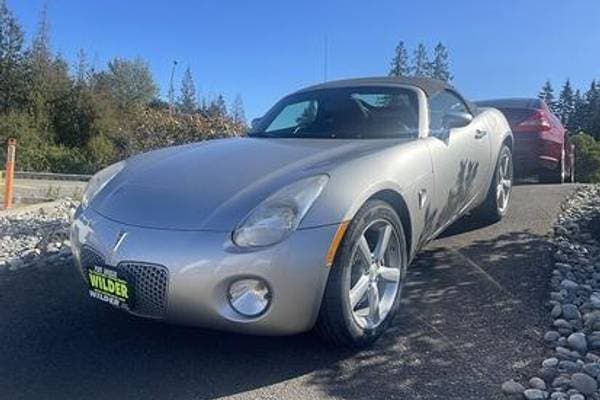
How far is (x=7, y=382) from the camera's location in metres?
2.83

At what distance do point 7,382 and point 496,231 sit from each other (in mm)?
3953

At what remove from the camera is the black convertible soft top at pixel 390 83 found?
4551mm

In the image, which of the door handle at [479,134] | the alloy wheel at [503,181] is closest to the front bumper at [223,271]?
the door handle at [479,134]

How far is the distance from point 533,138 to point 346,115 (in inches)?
166

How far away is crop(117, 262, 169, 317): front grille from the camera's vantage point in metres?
2.74

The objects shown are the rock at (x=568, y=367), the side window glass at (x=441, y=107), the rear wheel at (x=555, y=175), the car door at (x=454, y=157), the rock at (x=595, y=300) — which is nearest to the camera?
the rock at (x=568, y=367)

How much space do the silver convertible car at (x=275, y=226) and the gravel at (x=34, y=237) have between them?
168cm

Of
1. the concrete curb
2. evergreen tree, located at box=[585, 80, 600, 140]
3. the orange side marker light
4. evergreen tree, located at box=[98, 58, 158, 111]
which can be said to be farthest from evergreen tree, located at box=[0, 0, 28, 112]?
evergreen tree, located at box=[585, 80, 600, 140]

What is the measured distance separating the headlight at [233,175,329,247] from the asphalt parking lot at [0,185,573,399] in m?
0.68

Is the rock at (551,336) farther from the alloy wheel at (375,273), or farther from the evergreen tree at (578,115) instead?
the evergreen tree at (578,115)

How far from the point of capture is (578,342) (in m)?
3.08

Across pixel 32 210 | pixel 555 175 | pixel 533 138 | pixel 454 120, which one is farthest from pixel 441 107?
pixel 32 210

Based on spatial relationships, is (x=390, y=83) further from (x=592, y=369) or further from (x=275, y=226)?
(x=592, y=369)

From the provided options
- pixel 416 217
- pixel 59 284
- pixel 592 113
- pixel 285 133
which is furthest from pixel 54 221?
pixel 592 113
